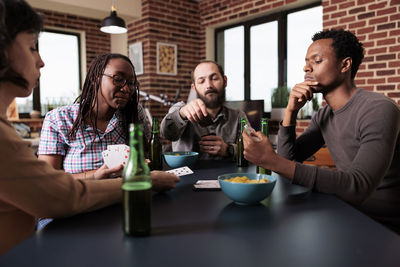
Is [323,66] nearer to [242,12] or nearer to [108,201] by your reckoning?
[108,201]

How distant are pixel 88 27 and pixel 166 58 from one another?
1800mm

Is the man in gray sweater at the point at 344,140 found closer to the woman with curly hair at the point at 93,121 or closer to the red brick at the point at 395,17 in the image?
the woman with curly hair at the point at 93,121

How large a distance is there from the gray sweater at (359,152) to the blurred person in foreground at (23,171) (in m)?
0.71

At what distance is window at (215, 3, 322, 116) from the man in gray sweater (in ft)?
9.14

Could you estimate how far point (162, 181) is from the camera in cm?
105

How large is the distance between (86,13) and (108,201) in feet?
15.0

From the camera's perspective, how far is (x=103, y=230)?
29.8 inches

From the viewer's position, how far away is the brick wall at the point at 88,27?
540 cm

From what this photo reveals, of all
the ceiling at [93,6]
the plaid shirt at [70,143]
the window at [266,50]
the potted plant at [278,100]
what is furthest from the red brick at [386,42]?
the ceiling at [93,6]

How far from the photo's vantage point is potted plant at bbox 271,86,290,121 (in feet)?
13.8

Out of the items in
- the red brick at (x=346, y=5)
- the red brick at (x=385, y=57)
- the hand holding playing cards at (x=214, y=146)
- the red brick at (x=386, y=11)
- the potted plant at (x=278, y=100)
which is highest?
the red brick at (x=346, y=5)

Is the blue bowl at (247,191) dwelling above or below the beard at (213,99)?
below

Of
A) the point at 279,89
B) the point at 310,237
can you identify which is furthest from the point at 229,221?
the point at 279,89

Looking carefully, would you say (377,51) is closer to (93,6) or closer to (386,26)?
(386,26)
